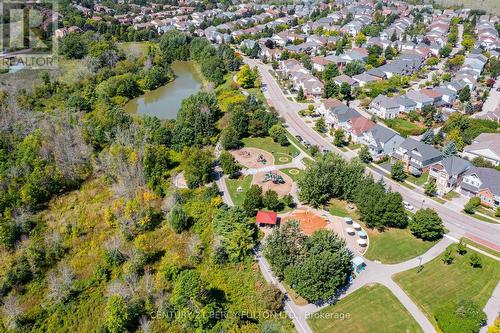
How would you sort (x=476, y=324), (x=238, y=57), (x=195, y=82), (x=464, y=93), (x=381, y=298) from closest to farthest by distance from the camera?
(x=476, y=324), (x=381, y=298), (x=464, y=93), (x=195, y=82), (x=238, y=57)

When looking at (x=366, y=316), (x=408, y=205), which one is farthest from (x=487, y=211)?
(x=366, y=316)

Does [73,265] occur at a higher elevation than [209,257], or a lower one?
lower

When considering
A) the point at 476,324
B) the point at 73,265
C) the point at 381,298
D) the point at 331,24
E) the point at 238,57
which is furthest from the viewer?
the point at 331,24

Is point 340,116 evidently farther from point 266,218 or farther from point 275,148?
point 266,218

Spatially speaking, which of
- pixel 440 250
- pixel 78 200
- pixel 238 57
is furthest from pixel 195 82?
pixel 440 250

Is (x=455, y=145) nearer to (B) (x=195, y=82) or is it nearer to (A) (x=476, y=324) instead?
(A) (x=476, y=324)

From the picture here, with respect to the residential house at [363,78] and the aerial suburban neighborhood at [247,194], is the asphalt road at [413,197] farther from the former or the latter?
the residential house at [363,78]

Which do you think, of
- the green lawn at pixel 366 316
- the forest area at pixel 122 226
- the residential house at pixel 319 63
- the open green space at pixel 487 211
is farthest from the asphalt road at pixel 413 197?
the residential house at pixel 319 63
